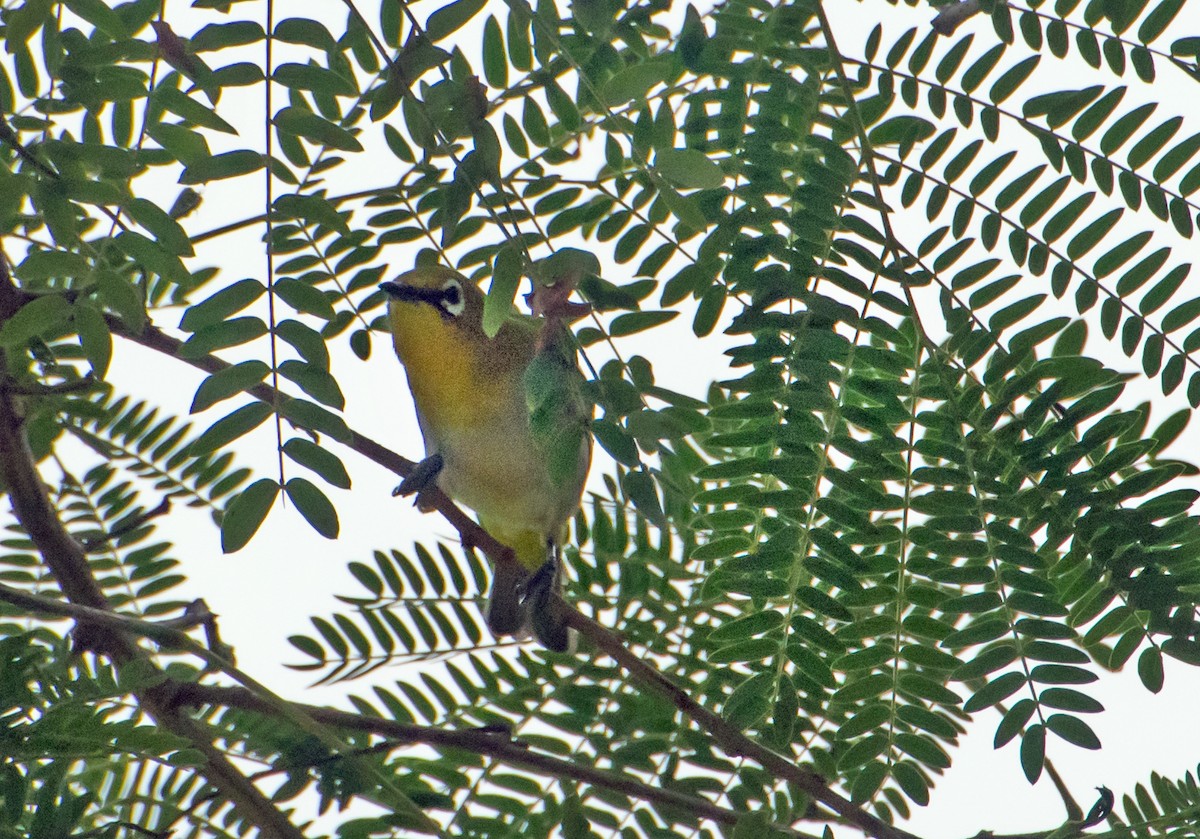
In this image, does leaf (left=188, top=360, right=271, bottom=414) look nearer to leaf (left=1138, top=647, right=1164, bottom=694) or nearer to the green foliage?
the green foliage

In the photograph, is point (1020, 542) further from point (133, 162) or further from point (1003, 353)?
point (133, 162)

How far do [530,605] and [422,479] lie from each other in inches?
17.9

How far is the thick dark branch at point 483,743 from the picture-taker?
1335mm

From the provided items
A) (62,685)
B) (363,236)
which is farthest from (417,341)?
(62,685)

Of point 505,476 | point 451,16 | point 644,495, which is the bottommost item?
point 644,495

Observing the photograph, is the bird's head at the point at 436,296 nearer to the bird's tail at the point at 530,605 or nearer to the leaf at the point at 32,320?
the bird's tail at the point at 530,605

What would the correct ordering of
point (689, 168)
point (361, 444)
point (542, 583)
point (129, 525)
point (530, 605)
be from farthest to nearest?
1. point (542, 583)
2. point (530, 605)
3. point (129, 525)
4. point (361, 444)
5. point (689, 168)

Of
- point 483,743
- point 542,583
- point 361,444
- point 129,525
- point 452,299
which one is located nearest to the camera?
point 483,743

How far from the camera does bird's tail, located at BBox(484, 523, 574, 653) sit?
5.90ft

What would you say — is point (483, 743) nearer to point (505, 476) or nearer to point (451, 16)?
point (451, 16)

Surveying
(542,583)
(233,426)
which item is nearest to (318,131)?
(233,426)

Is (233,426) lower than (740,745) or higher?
higher

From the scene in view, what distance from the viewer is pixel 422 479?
228 cm

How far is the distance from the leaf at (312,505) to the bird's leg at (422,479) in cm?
51
